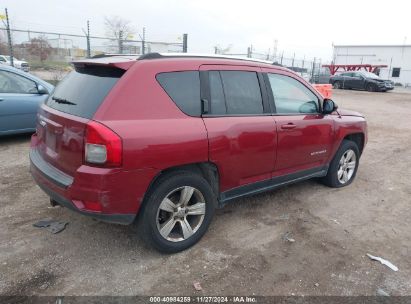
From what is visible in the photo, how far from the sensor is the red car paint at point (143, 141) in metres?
2.95

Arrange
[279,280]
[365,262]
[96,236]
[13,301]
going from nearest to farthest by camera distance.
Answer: [13,301] < [279,280] < [365,262] < [96,236]

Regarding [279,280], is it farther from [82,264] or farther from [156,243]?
[82,264]

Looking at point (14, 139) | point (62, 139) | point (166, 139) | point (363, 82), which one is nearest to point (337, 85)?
point (363, 82)

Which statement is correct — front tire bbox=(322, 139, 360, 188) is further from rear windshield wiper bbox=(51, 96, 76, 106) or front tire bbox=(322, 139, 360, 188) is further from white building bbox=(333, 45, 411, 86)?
white building bbox=(333, 45, 411, 86)

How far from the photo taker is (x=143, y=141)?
2.98m

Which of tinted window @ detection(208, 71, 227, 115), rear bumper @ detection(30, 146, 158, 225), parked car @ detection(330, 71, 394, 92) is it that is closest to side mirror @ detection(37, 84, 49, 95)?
rear bumper @ detection(30, 146, 158, 225)

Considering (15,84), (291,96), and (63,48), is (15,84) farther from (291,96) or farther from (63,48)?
(63,48)

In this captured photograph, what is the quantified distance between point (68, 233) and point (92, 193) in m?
1.10

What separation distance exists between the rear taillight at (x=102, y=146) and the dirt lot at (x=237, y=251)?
989 millimetres

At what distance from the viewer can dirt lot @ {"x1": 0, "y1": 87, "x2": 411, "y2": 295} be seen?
3031mm

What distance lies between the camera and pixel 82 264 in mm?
3258

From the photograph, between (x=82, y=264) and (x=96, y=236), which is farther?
(x=96, y=236)

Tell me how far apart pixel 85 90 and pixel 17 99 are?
4305 millimetres

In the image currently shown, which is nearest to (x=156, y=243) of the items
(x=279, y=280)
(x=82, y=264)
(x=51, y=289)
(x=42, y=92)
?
(x=82, y=264)
